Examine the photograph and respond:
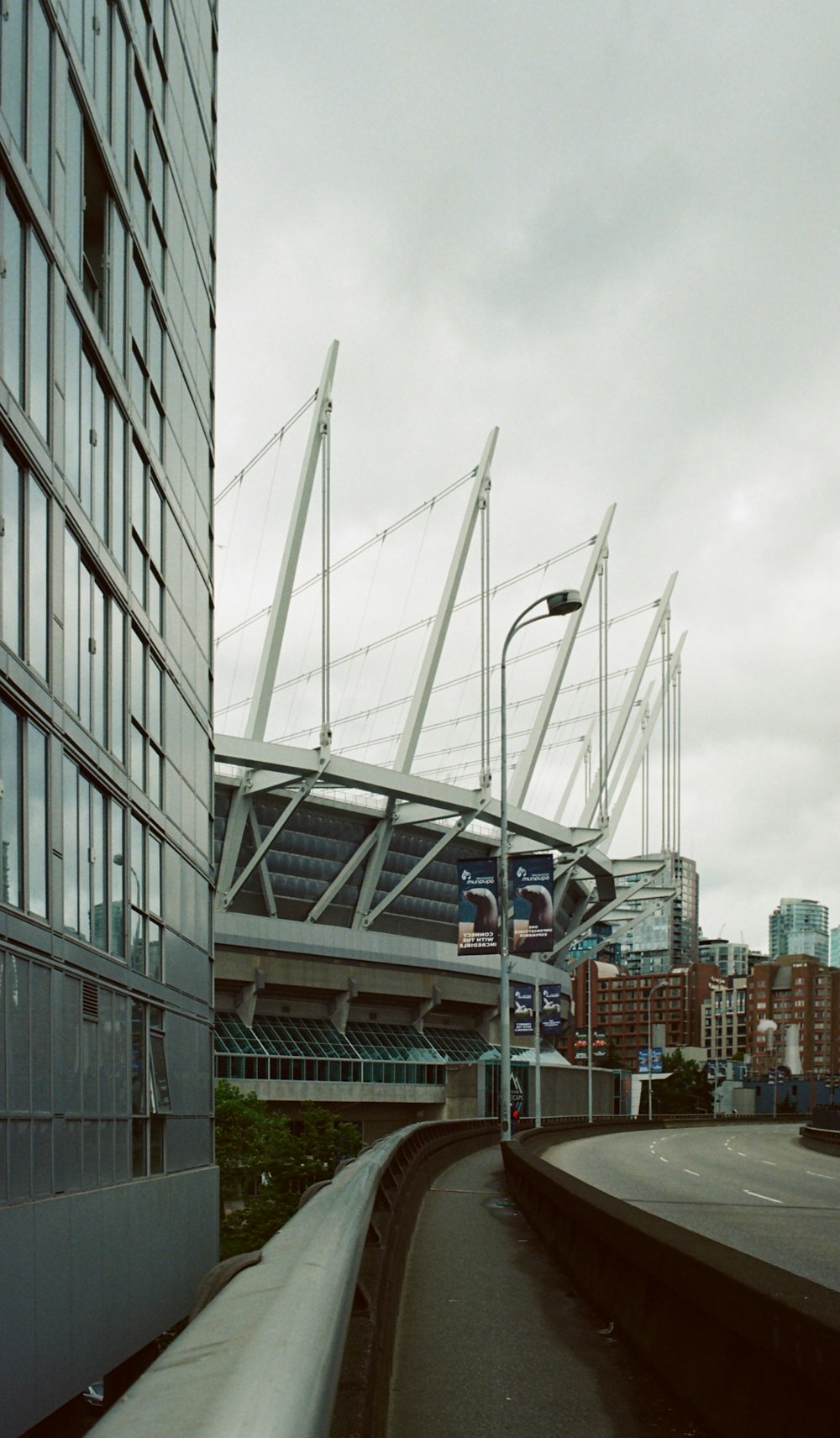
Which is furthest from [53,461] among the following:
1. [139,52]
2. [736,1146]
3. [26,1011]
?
[736,1146]

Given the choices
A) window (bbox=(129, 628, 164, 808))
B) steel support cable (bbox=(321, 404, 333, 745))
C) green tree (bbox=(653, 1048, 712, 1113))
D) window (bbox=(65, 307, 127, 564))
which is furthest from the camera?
green tree (bbox=(653, 1048, 712, 1113))

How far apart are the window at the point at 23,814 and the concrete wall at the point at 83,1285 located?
9.79 feet

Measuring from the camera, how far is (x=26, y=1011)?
14.8 metres

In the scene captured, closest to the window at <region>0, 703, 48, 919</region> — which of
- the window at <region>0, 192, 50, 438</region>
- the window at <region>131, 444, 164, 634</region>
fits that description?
the window at <region>0, 192, 50, 438</region>

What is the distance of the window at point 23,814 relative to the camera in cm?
1444

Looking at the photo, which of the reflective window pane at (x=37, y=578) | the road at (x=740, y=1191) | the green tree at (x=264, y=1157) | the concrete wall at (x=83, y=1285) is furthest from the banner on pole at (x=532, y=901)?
the reflective window pane at (x=37, y=578)

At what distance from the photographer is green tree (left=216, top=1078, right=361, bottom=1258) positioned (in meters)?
57.8

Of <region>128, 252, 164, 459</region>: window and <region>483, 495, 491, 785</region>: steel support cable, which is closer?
<region>128, 252, 164, 459</region>: window

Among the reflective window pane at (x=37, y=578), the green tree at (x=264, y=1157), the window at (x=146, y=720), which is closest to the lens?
the reflective window pane at (x=37, y=578)

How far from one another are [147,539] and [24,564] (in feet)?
28.0

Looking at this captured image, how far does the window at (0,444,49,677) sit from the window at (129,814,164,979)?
6649 millimetres

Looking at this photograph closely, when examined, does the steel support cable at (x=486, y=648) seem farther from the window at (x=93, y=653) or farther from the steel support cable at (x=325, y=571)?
the window at (x=93, y=653)

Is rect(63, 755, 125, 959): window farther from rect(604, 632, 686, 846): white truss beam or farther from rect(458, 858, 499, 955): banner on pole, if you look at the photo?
rect(604, 632, 686, 846): white truss beam

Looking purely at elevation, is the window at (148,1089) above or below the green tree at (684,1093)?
above
